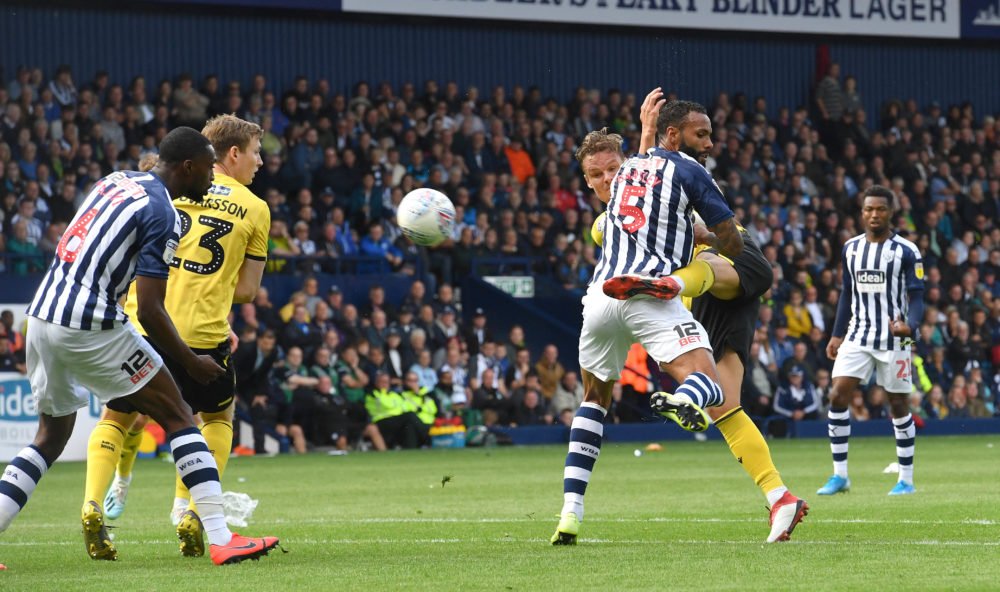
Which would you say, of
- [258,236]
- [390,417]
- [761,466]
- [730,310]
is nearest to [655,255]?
[761,466]

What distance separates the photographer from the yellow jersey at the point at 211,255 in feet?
27.9

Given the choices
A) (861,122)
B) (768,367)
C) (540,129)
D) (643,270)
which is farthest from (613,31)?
(643,270)

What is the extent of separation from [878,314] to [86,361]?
7.93 metres

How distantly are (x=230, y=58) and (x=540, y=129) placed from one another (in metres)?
5.48

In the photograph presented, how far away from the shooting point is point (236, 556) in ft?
23.9

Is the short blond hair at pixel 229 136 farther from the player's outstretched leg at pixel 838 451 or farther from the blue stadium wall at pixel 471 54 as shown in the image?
the blue stadium wall at pixel 471 54

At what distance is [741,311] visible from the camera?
973cm

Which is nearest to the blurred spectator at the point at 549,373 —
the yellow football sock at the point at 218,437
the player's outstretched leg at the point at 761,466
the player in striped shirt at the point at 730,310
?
the player in striped shirt at the point at 730,310

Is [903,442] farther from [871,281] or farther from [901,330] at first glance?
[871,281]

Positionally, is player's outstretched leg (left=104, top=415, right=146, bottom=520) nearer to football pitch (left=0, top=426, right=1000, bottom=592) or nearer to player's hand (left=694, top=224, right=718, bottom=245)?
football pitch (left=0, top=426, right=1000, bottom=592)

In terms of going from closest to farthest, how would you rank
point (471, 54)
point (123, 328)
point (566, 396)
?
point (123, 328) → point (566, 396) → point (471, 54)

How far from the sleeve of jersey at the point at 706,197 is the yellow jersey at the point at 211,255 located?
2273 mm

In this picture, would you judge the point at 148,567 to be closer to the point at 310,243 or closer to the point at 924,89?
the point at 310,243

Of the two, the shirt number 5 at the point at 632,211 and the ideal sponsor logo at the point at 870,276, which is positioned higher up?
the shirt number 5 at the point at 632,211
